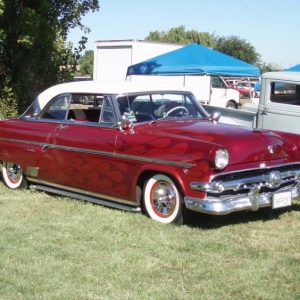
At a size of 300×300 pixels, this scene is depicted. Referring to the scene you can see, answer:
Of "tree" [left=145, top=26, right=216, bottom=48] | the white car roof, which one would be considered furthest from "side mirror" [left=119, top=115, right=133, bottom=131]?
"tree" [left=145, top=26, right=216, bottom=48]

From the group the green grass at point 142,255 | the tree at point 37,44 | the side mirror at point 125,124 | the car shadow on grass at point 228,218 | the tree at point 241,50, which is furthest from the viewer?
the tree at point 241,50

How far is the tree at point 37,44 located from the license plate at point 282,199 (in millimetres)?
7014

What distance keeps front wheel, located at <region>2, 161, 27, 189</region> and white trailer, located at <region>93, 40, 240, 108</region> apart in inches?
586

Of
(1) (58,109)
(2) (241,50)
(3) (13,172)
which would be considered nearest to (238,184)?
(1) (58,109)

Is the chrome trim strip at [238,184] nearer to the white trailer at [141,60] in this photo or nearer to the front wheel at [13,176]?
the front wheel at [13,176]

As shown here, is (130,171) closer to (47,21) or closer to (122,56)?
(47,21)

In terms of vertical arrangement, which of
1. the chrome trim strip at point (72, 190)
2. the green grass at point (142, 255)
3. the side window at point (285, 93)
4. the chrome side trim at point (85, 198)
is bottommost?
the green grass at point (142, 255)

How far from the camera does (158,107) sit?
22.7 feet

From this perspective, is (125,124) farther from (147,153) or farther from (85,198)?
(85,198)

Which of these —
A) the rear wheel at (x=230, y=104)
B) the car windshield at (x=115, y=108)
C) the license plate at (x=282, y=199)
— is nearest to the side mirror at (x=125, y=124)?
the car windshield at (x=115, y=108)

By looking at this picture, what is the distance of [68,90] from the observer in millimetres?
Answer: 7504

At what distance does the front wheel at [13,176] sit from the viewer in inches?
317

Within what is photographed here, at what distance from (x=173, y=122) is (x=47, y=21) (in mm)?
6139

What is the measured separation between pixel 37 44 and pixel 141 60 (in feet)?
42.2
